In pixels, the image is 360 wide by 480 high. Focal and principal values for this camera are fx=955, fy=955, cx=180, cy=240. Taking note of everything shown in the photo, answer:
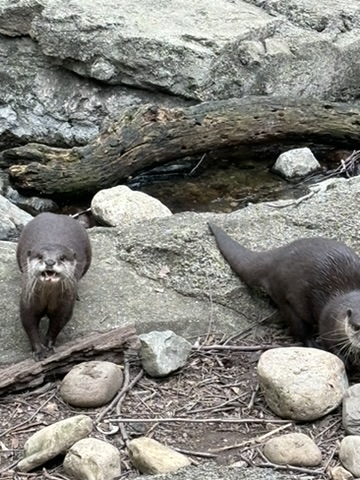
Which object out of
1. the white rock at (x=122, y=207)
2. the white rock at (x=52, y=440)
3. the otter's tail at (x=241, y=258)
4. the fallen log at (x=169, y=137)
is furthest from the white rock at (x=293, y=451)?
the fallen log at (x=169, y=137)

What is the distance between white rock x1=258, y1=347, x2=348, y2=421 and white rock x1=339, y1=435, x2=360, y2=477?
0.19 meters

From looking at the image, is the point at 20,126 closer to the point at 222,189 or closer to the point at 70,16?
the point at 70,16

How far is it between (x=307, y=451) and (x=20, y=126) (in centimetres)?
415

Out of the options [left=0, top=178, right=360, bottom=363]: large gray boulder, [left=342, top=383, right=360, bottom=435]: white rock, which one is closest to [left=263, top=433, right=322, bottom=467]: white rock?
[left=342, top=383, right=360, bottom=435]: white rock

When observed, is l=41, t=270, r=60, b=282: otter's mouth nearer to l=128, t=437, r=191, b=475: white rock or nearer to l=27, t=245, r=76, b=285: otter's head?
l=27, t=245, r=76, b=285: otter's head

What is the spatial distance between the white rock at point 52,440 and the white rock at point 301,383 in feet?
1.85

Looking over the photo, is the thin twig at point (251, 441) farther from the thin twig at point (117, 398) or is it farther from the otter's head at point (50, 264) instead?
the otter's head at point (50, 264)

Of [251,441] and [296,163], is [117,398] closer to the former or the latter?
[251,441]

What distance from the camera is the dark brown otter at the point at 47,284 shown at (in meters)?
3.12

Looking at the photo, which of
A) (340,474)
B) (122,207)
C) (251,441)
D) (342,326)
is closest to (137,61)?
(122,207)

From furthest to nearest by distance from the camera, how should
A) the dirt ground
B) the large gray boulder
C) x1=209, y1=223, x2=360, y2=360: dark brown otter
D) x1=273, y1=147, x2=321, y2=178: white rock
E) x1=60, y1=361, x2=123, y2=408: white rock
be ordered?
x1=273, y1=147, x2=321, y2=178: white rock → the large gray boulder → x1=209, y1=223, x2=360, y2=360: dark brown otter → x1=60, y1=361, x2=123, y2=408: white rock → the dirt ground

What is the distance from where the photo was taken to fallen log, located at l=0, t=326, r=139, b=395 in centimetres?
310

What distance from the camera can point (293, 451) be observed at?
266 cm

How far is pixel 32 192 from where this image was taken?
5180 mm
